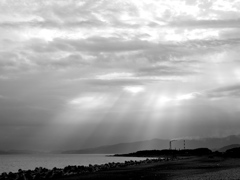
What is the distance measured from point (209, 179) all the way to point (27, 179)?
68.9 feet

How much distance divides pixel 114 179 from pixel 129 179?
180 cm

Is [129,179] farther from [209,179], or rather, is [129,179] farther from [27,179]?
[27,179]

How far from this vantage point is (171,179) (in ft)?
88.6

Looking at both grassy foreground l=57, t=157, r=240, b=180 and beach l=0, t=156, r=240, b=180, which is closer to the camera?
grassy foreground l=57, t=157, r=240, b=180

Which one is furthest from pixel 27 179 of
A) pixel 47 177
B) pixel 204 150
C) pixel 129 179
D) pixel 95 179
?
pixel 204 150

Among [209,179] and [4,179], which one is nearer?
[209,179]

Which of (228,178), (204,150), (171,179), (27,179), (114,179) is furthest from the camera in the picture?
(204,150)

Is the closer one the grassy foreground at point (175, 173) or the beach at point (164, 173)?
the grassy foreground at point (175, 173)

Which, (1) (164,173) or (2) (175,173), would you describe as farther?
(1) (164,173)

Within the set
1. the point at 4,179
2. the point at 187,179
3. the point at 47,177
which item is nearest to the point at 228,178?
the point at 187,179

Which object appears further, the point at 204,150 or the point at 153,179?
the point at 204,150

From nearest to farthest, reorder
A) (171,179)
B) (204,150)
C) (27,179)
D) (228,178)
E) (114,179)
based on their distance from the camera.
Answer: (228,178), (171,179), (114,179), (27,179), (204,150)

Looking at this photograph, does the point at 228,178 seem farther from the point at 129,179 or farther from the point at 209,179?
the point at 129,179

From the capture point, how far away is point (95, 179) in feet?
99.8
